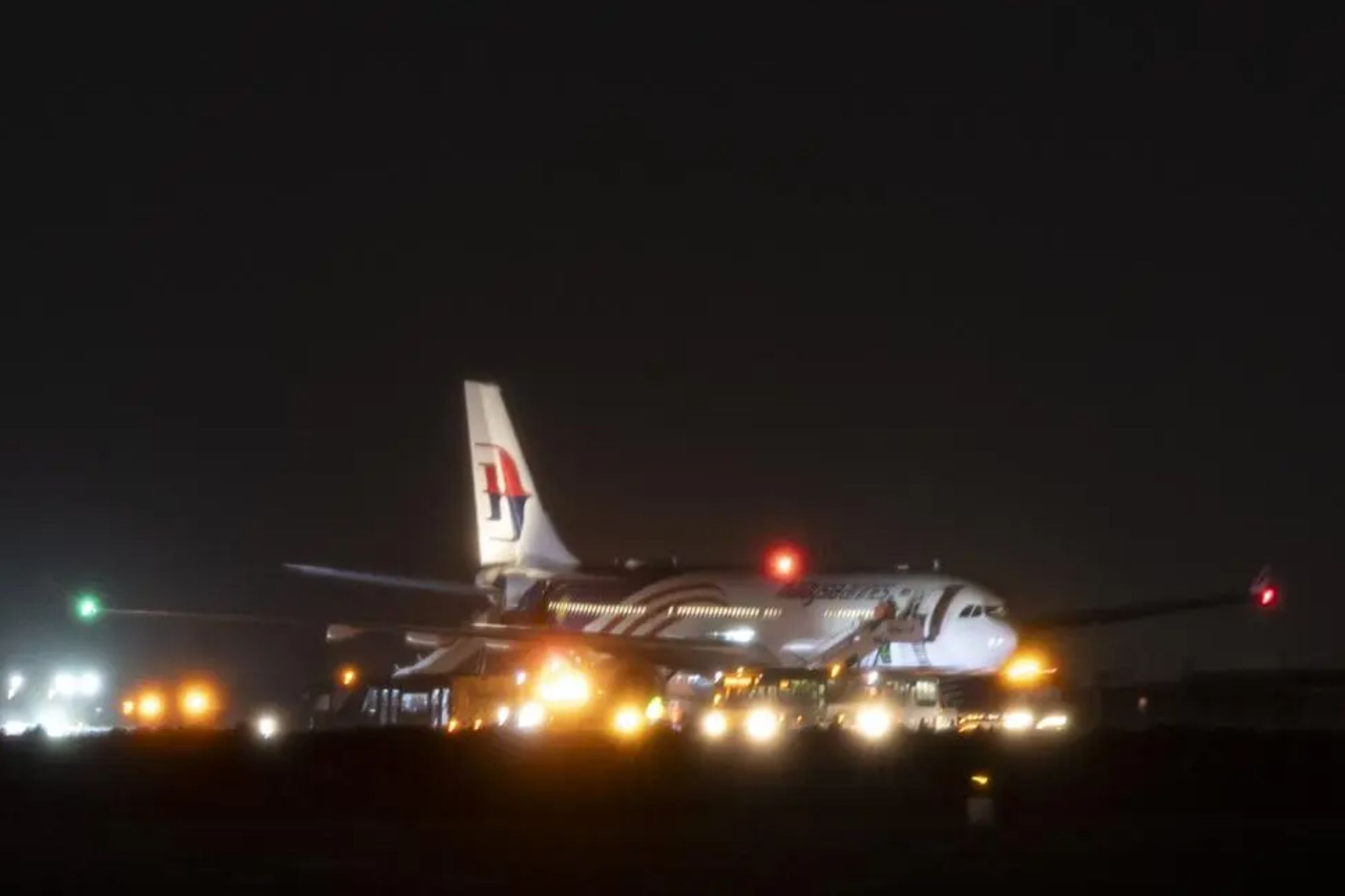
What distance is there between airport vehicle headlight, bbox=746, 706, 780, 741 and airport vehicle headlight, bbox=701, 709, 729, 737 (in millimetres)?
635

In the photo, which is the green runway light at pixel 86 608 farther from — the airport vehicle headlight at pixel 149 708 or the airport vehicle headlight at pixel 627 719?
the airport vehicle headlight at pixel 149 708

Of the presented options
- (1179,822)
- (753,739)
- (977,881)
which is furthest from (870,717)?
(977,881)

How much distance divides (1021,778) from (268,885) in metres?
20.4

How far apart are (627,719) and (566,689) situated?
4588mm

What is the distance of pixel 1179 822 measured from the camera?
120ft

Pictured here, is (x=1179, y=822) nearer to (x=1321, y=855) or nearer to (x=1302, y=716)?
(x=1321, y=855)

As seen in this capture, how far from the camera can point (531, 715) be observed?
7038 cm

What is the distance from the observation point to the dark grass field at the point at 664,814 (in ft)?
90.7

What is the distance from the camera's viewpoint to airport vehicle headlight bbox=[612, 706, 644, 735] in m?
66.2

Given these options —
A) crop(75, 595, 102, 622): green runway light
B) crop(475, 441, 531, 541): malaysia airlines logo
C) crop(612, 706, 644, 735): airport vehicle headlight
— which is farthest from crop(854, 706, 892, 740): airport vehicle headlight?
crop(475, 441, 531, 541): malaysia airlines logo

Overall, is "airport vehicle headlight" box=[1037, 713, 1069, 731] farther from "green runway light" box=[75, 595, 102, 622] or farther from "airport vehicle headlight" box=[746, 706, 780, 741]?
"green runway light" box=[75, 595, 102, 622]

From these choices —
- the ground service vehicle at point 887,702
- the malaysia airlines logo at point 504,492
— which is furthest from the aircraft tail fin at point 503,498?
the ground service vehicle at point 887,702

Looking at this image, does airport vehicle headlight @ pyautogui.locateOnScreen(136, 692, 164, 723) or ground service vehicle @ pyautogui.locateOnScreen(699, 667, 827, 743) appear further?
airport vehicle headlight @ pyautogui.locateOnScreen(136, 692, 164, 723)

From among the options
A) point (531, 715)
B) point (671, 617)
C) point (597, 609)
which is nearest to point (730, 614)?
point (671, 617)
